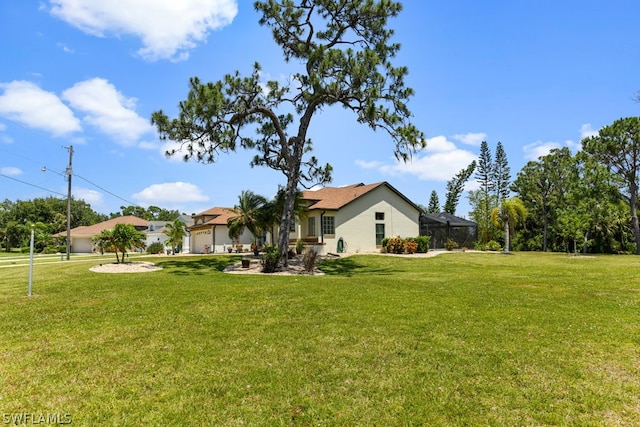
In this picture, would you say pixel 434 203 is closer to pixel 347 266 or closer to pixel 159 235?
pixel 159 235

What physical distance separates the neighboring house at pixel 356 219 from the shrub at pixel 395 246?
2.11 m

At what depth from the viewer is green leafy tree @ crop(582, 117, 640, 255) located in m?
27.3

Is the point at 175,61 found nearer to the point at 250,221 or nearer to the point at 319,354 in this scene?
the point at 250,221

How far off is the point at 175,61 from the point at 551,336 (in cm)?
1689

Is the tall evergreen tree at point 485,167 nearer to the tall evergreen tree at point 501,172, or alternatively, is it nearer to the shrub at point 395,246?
the tall evergreen tree at point 501,172

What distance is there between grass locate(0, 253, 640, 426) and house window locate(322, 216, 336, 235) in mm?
16299

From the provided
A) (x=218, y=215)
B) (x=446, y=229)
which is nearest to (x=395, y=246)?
(x=446, y=229)

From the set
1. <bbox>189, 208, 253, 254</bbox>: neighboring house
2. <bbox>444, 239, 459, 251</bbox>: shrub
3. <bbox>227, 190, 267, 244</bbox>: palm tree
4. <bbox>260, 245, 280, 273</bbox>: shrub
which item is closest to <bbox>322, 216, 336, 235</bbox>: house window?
<bbox>227, 190, 267, 244</bbox>: palm tree

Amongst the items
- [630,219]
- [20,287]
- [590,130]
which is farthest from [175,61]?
[630,219]

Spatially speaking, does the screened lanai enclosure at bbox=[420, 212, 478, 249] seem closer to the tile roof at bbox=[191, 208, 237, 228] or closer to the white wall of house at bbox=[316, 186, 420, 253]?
the white wall of house at bbox=[316, 186, 420, 253]

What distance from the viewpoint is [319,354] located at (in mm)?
4863

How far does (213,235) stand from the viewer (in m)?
33.8

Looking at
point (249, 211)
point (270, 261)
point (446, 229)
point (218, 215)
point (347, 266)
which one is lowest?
point (347, 266)

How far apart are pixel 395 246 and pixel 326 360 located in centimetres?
2111
